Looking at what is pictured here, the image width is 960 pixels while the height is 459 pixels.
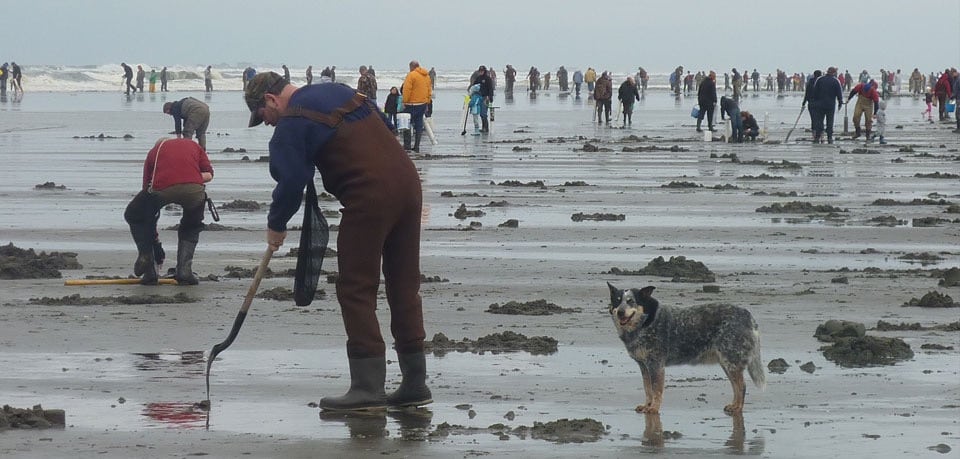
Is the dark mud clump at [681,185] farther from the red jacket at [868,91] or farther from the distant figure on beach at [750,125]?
the red jacket at [868,91]

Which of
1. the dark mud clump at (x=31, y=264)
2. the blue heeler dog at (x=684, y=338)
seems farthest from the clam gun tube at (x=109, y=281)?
the blue heeler dog at (x=684, y=338)

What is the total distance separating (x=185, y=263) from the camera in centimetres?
1384

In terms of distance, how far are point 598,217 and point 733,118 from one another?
65.6 feet

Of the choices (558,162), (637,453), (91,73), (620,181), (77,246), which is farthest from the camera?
(91,73)

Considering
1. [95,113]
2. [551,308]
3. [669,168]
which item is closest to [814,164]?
[669,168]

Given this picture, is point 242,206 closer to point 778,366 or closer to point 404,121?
point 778,366

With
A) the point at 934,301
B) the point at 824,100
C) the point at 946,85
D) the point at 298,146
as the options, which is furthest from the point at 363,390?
the point at 946,85

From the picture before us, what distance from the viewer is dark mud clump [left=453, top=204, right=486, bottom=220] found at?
20047 mm

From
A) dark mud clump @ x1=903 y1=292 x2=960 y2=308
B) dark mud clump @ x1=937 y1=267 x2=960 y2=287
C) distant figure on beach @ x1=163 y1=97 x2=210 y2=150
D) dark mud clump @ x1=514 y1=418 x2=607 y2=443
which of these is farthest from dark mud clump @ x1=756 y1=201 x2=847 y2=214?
dark mud clump @ x1=514 y1=418 x2=607 y2=443

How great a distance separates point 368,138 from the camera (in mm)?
8133

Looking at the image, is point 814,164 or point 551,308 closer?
point 551,308

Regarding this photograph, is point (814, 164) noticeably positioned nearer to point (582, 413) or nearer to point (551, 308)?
point (551, 308)

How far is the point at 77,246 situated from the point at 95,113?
49063 mm

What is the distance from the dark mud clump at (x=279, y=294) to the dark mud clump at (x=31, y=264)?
235cm
